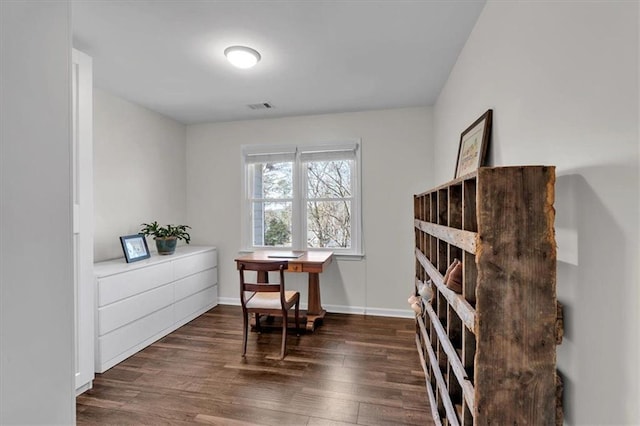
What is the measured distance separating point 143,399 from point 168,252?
1663 millimetres

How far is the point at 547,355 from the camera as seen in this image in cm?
93

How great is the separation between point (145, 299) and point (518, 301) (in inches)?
122

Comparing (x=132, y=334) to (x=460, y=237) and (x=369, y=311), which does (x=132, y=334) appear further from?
(x=460, y=237)

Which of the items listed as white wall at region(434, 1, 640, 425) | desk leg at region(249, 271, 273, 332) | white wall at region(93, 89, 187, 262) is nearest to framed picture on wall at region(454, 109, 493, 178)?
white wall at region(434, 1, 640, 425)

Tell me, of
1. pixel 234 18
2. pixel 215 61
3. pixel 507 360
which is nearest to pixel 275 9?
pixel 234 18

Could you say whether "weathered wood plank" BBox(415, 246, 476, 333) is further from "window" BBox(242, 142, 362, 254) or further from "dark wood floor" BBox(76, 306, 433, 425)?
"window" BBox(242, 142, 362, 254)

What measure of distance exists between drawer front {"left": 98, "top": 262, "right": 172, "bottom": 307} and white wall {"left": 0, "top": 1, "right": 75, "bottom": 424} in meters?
1.69

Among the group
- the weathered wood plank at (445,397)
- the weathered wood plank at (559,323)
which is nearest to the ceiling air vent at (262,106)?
the weathered wood plank at (445,397)

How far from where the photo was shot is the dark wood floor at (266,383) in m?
1.94

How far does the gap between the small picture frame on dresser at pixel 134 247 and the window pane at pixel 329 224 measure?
1911mm

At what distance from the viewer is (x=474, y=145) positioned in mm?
1984

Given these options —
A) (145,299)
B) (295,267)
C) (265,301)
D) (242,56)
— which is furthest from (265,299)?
(242,56)

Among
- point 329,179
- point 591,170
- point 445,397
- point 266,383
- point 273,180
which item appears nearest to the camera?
point 591,170

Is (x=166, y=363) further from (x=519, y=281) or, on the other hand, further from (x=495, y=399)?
(x=519, y=281)
